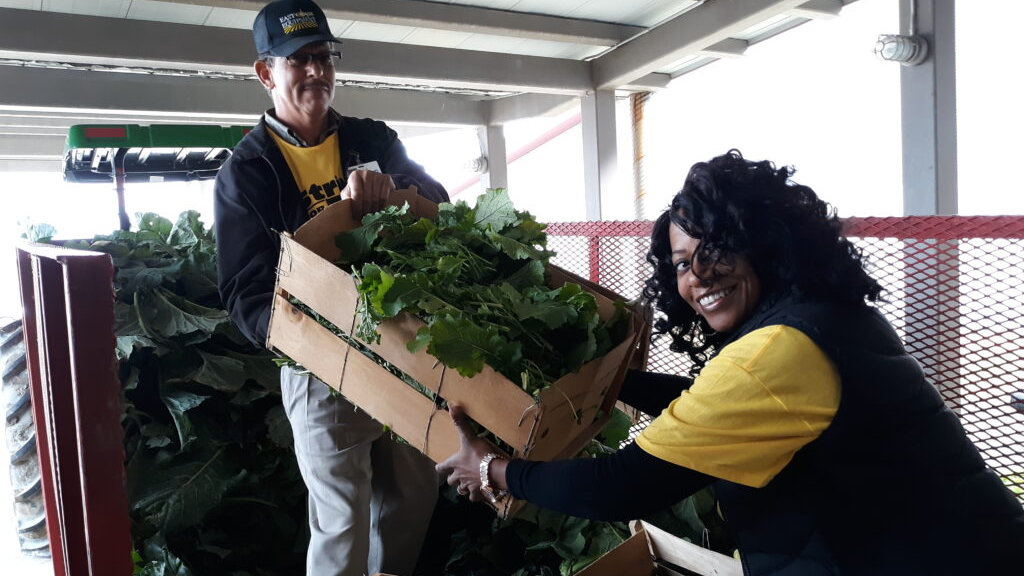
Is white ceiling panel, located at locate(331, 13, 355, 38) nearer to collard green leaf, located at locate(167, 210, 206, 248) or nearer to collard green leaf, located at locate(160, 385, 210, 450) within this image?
collard green leaf, located at locate(167, 210, 206, 248)

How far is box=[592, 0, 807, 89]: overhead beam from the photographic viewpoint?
19.9 feet

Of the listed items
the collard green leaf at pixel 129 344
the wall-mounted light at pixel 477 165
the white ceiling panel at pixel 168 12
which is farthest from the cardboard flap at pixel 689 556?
the wall-mounted light at pixel 477 165

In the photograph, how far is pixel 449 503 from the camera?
3299mm

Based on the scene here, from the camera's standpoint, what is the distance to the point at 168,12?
6.12 meters

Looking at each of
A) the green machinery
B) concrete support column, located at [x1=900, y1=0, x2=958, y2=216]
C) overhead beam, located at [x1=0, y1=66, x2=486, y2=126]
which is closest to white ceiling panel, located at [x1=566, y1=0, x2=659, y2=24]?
concrete support column, located at [x1=900, y1=0, x2=958, y2=216]

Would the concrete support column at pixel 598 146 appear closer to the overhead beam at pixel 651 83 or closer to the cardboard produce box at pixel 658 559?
the overhead beam at pixel 651 83

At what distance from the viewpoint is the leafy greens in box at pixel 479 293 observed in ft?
5.58

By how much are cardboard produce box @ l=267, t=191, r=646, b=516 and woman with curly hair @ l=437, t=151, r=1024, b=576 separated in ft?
0.25

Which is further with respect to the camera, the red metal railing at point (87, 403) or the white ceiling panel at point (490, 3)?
the white ceiling panel at point (490, 3)

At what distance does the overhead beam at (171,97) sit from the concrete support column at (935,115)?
5459 millimetres

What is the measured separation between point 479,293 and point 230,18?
5.59 m

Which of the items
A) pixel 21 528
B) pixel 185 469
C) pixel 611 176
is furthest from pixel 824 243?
pixel 611 176

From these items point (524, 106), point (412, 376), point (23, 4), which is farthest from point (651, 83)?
point (412, 376)

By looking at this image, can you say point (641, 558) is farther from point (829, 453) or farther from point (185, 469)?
point (185, 469)
